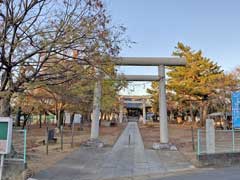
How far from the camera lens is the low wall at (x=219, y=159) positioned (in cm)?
1202

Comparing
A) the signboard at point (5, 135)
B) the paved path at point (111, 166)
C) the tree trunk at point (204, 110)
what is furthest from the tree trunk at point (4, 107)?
the tree trunk at point (204, 110)

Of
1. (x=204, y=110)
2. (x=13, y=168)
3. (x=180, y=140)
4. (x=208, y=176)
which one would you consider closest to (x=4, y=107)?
(x=13, y=168)

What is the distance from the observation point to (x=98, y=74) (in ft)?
36.2

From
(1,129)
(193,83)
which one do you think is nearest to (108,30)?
(1,129)

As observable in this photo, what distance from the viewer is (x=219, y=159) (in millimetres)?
12359

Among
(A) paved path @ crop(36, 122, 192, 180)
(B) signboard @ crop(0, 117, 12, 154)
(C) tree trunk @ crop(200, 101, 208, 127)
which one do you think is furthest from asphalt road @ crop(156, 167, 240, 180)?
(C) tree trunk @ crop(200, 101, 208, 127)

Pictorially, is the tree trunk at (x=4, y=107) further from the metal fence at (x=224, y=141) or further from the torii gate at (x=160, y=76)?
the metal fence at (x=224, y=141)

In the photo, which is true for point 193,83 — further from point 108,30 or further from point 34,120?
A: point 34,120

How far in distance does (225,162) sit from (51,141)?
445 inches

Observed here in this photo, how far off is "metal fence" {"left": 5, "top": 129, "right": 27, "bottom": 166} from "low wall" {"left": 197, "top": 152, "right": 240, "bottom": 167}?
6619mm

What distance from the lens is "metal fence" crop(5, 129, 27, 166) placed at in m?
9.28

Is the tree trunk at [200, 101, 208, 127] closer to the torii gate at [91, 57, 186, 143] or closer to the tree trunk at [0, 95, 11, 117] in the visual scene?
the torii gate at [91, 57, 186, 143]

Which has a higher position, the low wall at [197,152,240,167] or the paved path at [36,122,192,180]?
the low wall at [197,152,240,167]

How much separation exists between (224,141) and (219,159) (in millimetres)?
1230
